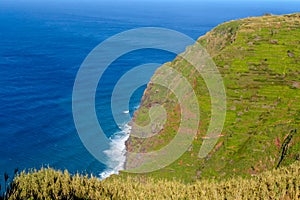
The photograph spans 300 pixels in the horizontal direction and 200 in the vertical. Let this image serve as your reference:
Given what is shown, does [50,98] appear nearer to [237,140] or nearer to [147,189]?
[237,140]

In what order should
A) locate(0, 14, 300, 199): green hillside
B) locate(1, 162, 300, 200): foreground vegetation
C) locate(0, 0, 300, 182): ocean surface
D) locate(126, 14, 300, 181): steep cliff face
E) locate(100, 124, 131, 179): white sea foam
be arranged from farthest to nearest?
1. locate(0, 0, 300, 182): ocean surface
2. locate(100, 124, 131, 179): white sea foam
3. locate(126, 14, 300, 181): steep cliff face
4. locate(0, 14, 300, 199): green hillside
5. locate(1, 162, 300, 200): foreground vegetation

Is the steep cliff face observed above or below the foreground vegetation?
above

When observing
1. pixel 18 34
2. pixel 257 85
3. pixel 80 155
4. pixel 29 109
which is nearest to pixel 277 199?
pixel 257 85

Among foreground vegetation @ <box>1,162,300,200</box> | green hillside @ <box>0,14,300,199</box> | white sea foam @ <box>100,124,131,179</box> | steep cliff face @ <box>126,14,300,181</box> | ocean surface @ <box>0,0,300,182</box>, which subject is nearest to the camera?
foreground vegetation @ <box>1,162,300,200</box>

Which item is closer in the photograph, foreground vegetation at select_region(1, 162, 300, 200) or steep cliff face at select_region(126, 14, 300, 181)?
foreground vegetation at select_region(1, 162, 300, 200)

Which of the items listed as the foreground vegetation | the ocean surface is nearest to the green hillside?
the foreground vegetation

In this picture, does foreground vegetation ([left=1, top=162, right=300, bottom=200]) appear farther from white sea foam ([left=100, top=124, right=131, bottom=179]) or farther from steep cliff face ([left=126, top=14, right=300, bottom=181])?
white sea foam ([left=100, top=124, right=131, bottom=179])

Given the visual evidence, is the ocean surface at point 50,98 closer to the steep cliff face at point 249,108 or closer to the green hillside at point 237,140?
the green hillside at point 237,140

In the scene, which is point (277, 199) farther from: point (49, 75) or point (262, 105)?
point (49, 75)
